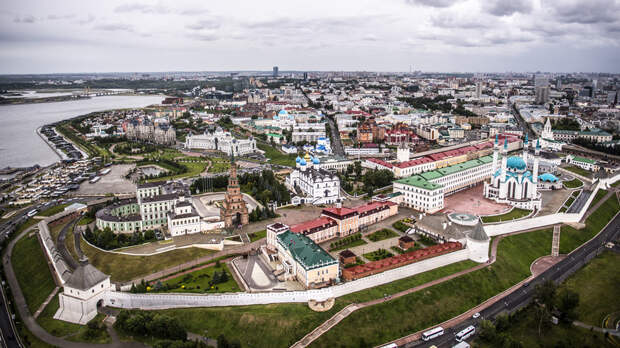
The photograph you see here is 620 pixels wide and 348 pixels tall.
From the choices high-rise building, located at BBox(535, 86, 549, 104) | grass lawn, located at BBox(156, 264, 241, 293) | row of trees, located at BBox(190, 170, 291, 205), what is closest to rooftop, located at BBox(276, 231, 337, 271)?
grass lawn, located at BBox(156, 264, 241, 293)

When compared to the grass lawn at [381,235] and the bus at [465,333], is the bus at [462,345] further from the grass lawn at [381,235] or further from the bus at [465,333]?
the grass lawn at [381,235]

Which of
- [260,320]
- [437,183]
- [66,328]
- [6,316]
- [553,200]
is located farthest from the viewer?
[437,183]

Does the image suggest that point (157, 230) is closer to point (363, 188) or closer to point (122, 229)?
point (122, 229)

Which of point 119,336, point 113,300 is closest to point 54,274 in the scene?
point 113,300

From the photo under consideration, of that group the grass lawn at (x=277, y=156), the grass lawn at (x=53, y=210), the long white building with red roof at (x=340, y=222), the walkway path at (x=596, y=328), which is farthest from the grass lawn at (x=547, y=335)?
the grass lawn at (x=277, y=156)

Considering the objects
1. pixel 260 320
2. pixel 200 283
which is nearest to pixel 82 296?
pixel 200 283

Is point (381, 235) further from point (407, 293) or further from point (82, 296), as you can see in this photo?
point (82, 296)
